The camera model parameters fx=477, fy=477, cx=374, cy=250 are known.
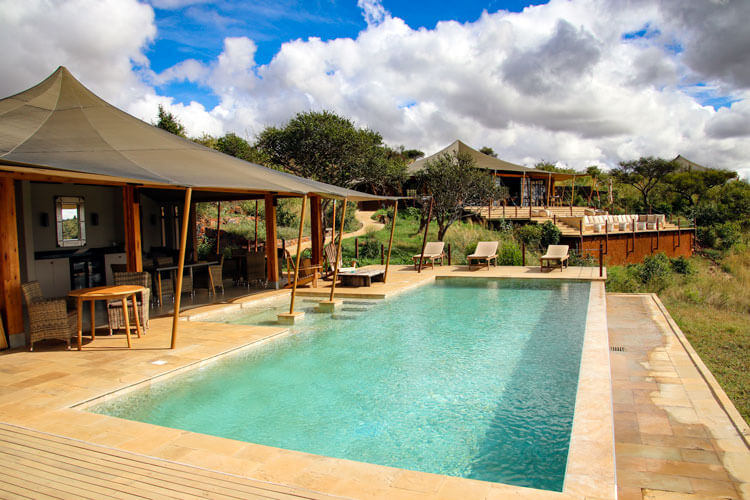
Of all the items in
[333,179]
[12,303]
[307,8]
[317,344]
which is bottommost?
[317,344]

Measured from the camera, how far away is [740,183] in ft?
127

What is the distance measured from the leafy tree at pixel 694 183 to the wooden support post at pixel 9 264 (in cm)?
4113

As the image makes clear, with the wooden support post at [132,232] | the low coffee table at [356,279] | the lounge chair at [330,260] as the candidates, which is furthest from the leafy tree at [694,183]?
the wooden support post at [132,232]

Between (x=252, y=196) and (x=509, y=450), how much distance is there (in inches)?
352

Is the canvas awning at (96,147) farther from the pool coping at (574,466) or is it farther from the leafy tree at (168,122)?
the leafy tree at (168,122)

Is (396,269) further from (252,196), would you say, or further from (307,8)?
(307,8)

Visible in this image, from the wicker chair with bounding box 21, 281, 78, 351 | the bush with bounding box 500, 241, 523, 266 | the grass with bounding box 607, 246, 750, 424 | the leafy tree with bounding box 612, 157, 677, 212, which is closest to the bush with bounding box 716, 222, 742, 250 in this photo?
the grass with bounding box 607, 246, 750, 424

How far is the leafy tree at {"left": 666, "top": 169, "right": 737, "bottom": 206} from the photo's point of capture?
36.0m

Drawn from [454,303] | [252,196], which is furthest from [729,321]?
[252,196]

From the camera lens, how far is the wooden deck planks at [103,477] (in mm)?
2652

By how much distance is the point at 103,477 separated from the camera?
9.30 feet

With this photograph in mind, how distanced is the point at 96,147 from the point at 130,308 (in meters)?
2.19

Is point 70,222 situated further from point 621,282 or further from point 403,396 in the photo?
point 621,282

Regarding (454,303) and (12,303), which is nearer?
(12,303)
